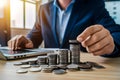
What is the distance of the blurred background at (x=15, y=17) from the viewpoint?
3.37 meters

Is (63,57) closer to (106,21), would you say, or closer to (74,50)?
(74,50)

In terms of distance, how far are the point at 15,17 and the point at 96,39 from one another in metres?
4.00

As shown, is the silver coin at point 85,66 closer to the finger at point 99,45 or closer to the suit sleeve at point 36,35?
the finger at point 99,45

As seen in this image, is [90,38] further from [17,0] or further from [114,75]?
[17,0]

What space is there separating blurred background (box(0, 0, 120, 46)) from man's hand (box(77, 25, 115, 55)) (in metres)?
2.62

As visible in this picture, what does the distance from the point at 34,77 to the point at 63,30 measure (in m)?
0.74

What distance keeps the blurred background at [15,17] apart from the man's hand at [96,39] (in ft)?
8.61

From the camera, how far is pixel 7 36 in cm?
339

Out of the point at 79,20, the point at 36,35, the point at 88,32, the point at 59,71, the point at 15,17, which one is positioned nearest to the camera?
the point at 59,71

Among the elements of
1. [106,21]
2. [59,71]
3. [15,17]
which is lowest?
[59,71]

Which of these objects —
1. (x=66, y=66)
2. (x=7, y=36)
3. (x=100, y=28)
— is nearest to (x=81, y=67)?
A: (x=66, y=66)

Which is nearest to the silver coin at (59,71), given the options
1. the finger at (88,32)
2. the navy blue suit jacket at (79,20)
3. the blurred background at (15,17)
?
the finger at (88,32)

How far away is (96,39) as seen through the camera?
2.16 ft

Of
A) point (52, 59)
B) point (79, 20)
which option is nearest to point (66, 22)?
point (79, 20)
